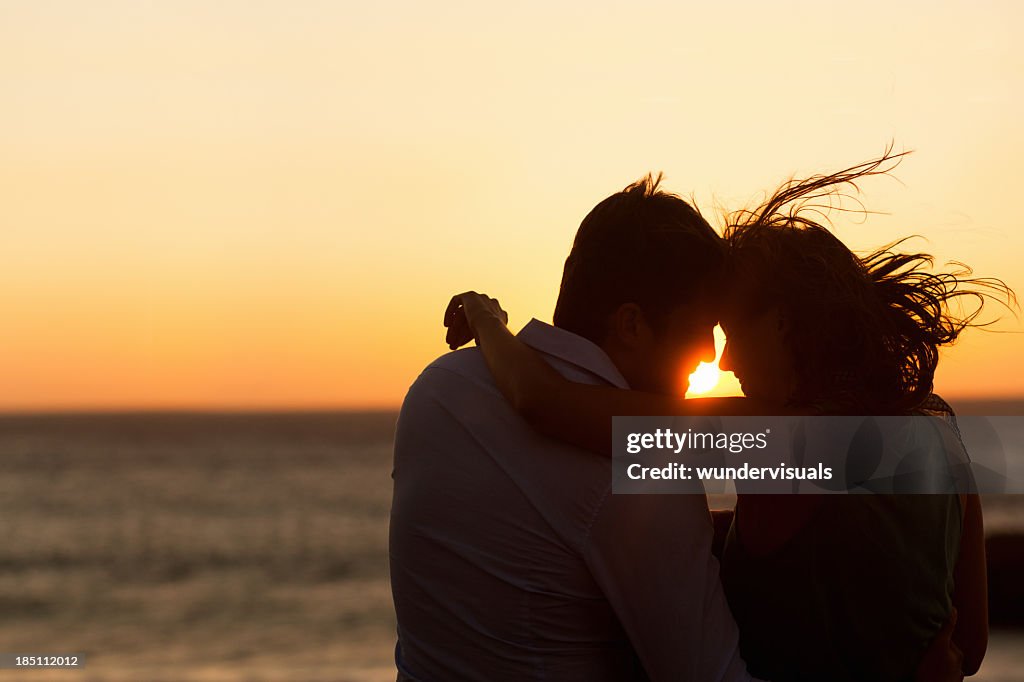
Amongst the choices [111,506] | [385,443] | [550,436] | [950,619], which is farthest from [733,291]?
[385,443]

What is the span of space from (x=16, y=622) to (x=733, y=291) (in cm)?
2058

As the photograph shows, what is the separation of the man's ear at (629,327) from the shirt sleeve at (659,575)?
0.38 metres

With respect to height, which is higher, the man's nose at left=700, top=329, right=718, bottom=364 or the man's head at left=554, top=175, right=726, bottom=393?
the man's head at left=554, top=175, right=726, bottom=393

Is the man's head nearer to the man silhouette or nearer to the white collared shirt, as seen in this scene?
the man silhouette

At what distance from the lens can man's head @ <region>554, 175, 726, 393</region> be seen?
81.3 inches

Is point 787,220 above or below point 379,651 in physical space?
above

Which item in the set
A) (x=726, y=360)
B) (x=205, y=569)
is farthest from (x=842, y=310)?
(x=205, y=569)

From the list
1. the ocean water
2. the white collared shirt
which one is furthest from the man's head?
the ocean water

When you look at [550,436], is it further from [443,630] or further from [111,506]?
[111,506]

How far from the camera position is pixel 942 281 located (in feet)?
8.41

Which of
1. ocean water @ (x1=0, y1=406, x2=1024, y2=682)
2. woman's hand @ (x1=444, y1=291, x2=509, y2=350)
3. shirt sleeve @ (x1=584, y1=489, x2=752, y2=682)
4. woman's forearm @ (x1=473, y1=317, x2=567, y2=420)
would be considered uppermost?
woman's hand @ (x1=444, y1=291, x2=509, y2=350)

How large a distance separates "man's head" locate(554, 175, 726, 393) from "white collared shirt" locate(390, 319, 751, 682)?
0.28 m

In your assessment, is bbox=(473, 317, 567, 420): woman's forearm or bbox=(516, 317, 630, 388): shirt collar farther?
bbox=(516, 317, 630, 388): shirt collar

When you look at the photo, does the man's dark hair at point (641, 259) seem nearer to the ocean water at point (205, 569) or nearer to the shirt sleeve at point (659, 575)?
the shirt sleeve at point (659, 575)
